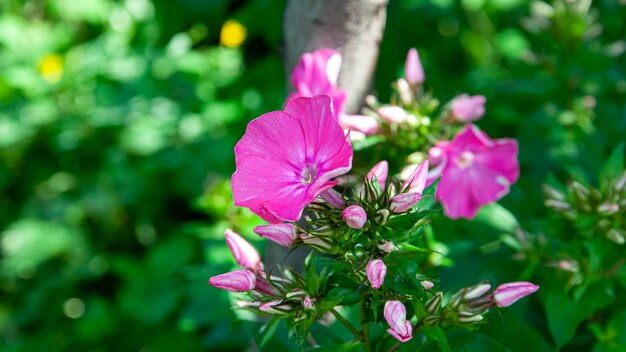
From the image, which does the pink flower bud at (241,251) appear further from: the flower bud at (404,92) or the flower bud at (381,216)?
the flower bud at (404,92)

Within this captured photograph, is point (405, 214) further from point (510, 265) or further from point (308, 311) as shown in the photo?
point (510, 265)

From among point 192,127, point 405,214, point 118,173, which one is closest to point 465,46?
point 192,127

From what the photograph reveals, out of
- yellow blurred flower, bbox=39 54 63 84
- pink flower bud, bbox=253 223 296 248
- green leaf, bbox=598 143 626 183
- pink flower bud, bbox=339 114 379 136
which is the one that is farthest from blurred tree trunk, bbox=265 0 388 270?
yellow blurred flower, bbox=39 54 63 84

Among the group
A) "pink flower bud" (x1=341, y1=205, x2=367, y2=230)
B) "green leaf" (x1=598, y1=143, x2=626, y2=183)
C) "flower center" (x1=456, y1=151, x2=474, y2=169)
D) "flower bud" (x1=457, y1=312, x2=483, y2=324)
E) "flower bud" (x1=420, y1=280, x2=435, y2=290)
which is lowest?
"green leaf" (x1=598, y1=143, x2=626, y2=183)

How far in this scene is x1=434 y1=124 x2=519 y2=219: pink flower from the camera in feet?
3.92

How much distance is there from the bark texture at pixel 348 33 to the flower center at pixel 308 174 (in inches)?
15.3

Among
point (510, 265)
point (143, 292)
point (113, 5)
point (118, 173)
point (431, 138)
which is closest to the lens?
point (431, 138)

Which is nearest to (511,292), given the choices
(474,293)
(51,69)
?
(474,293)

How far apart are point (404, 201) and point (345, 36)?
0.50 meters

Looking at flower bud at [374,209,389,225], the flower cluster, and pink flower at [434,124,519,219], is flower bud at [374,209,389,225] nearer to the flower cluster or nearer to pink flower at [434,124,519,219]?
the flower cluster

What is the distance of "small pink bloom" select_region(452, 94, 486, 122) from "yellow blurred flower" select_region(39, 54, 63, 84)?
1.93 meters

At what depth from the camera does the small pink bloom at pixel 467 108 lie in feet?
4.03

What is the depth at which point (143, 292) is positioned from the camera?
2.18m

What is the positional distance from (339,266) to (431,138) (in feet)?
1.25
